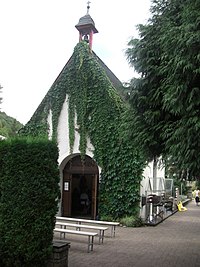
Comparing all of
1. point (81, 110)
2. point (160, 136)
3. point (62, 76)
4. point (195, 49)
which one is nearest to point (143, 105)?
point (160, 136)

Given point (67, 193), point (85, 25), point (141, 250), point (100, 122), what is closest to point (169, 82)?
point (141, 250)

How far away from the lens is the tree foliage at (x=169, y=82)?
5.40m

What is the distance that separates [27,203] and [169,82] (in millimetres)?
3482

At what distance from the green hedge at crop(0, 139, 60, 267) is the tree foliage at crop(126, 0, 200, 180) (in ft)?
7.05

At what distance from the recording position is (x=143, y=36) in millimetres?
7129

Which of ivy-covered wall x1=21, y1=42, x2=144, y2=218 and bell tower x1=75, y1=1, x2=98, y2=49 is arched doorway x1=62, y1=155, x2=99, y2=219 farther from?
bell tower x1=75, y1=1, x2=98, y2=49

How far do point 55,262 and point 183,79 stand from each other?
437 centimetres

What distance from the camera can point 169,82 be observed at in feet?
19.3

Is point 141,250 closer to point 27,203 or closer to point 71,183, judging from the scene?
point 27,203

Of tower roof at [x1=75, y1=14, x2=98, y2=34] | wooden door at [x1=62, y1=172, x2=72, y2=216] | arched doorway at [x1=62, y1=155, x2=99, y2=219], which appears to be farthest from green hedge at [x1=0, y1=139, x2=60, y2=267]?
tower roof at [x1=75, y1=14, x2=98, y2=34]

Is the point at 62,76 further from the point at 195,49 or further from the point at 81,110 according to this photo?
the point at 195,49

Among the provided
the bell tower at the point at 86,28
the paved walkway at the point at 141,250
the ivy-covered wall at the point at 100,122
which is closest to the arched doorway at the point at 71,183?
the ivy-covered wall at the point at 100,122

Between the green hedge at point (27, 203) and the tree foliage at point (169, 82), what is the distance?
84.6 inches

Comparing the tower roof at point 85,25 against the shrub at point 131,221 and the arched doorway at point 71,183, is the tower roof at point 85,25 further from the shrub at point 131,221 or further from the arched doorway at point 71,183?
the shrub at point 131,221
